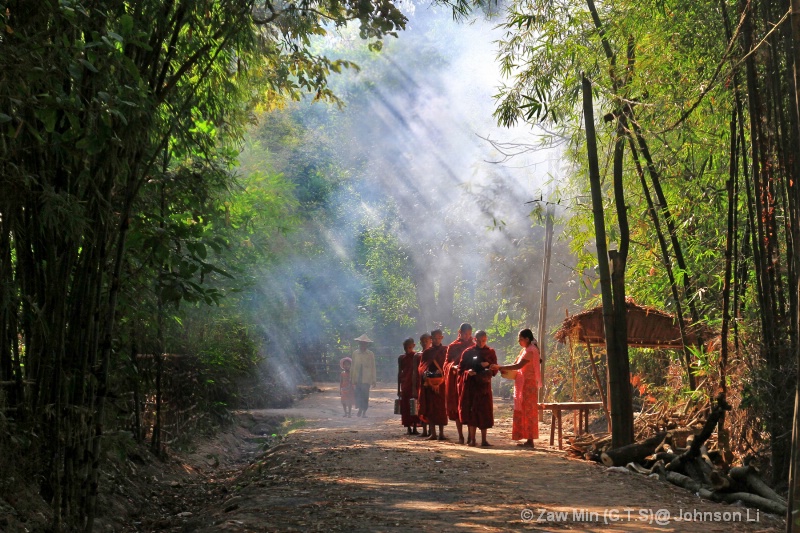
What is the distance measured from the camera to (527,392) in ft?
37.9

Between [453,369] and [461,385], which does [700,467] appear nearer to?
[461,385]

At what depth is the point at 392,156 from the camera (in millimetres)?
35969

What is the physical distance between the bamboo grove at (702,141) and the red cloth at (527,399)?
1.97 m

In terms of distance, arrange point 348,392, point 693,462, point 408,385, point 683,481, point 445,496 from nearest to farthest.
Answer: point 445,496 → point 683,481 → point 693,462 → point 408,385 → point 348,392

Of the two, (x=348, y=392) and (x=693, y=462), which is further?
(x=348, y=392)

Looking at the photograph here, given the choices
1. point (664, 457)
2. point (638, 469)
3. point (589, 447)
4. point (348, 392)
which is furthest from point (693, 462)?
point (348, 392)

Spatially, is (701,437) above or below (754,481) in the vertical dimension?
above

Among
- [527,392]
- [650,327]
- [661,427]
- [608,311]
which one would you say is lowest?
[661,427]

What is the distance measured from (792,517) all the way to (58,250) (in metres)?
4.41

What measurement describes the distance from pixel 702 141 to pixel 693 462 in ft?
11.2

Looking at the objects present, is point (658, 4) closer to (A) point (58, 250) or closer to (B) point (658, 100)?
(B) point (658, 100)

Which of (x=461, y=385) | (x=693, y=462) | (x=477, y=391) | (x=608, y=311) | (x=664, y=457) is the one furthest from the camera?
(x=461, y=385)

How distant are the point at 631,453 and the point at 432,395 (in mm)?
4193

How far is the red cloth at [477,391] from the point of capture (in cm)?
1128
